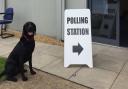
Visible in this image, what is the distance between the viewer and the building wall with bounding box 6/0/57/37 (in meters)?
8.12

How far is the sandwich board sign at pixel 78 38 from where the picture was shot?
566 centimetres

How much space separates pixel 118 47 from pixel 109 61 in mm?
1286

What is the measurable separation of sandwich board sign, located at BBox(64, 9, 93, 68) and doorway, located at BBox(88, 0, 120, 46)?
6.12ft

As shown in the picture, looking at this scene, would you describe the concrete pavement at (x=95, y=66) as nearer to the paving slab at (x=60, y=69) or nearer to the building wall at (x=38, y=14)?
the paving slab at (x=60, y=69)

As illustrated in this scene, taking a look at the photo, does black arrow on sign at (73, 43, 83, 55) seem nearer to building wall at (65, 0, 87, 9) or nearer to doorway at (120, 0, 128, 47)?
building wall at (65, 0, 87, 9)

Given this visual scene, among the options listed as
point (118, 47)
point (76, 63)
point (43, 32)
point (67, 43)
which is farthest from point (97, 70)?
point (43, 32)

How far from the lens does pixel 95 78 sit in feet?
16.9

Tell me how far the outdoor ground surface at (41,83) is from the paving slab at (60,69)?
19 centimetres

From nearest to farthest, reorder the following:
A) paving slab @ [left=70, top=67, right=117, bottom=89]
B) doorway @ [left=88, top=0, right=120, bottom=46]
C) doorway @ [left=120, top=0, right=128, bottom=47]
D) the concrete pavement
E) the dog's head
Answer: the dog's head
paving slab @ [left=70, top=67, right=117, bottom=89]
the concrete pavement
doorway @ [left=88, top=0, right=120, bottom=46]
doorway @ [left=120, top=0, right=128, bottom=47]

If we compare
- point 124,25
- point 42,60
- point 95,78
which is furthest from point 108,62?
point 124,25

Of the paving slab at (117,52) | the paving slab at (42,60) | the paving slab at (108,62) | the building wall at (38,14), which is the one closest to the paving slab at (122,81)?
the paving slab at (108,62)

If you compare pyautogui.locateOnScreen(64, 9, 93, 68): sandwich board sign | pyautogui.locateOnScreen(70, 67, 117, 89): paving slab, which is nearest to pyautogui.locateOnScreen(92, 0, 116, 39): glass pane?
pyautogui.locateOnScreen(64, 9, 93, 68): sandwich board sign

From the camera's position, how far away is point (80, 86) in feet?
15.9

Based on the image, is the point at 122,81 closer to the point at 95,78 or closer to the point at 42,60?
the point at 95,78
